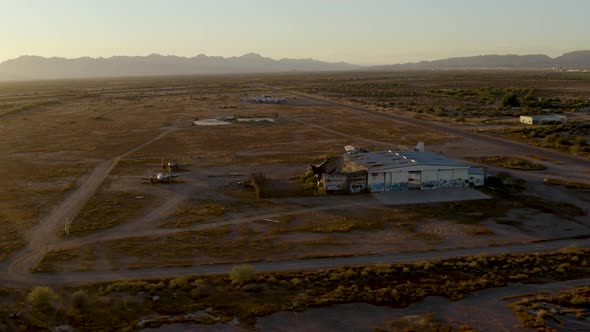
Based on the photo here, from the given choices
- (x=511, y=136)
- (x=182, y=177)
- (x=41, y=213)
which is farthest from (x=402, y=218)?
(x=511, y=136)

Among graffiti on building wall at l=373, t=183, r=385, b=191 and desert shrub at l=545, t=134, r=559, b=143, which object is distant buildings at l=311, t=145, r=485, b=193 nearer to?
graffiti on building wall at l=373, t=183, r=385, b=191

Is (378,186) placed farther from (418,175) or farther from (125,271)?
(125,271)

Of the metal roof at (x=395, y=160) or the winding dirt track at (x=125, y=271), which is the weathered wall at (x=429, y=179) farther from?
the winding dirt track at (x=125, y=271)

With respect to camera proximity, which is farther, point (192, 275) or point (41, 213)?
point (41, 213)

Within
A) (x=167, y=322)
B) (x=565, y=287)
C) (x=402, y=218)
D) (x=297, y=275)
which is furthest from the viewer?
(x=402, y=218)

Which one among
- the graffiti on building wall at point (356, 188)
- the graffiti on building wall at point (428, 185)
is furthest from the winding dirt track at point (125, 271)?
the graffiti on building wall at point (428, 185)

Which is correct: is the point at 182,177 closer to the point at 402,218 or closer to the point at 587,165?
the point at 402,218
